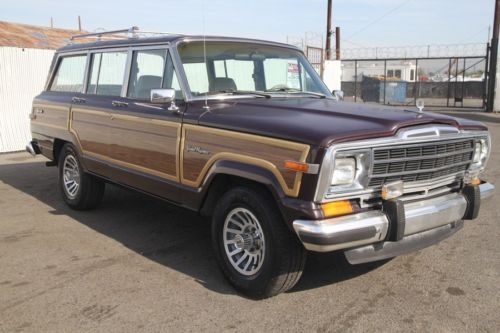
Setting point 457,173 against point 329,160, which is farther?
point 457,173

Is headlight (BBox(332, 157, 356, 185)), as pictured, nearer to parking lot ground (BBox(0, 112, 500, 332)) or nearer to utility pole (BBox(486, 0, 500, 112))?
parking lot ground (BBox(0, 112, 500, 332))

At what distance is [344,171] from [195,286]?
61.5 inches

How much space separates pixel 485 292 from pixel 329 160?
176cm

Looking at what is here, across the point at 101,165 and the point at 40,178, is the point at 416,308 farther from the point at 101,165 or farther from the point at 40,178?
the point at 40,178

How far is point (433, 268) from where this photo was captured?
4344 millimetres

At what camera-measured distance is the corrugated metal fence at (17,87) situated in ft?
35.9

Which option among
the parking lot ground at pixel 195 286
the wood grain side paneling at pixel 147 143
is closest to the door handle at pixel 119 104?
the wood grain side paneling at pixel 147 143

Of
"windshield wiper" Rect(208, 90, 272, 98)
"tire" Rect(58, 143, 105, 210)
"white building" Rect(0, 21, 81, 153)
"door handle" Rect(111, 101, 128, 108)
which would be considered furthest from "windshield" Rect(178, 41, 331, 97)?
"white building" Rect(0, 21, 81, 153)

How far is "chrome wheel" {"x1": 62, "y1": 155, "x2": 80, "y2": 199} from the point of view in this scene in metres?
6.30

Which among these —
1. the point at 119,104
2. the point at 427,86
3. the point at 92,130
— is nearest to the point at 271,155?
the point at 119,104

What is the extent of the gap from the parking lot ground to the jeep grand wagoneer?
346 millimetres

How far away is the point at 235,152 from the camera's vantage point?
377cm

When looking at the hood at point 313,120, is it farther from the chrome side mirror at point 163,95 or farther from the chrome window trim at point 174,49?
the chrome side mirror at point 163,95

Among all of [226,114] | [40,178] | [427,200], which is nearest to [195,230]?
Result: [226,114]
